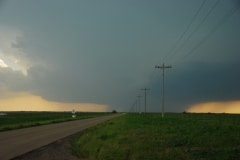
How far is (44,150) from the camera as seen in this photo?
21.6 m

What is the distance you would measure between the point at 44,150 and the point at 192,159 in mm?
9527

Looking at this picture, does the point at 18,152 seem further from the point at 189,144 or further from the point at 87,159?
the point at 189,144

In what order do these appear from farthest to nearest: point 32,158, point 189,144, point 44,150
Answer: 1. point 44,150
2. point 189,144
3. point 32,158

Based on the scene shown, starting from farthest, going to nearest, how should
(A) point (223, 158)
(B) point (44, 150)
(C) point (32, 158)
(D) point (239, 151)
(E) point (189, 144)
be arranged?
(B) point (44, 150), (E) point (189, 144), (C) point (32, 158), (D) point (239, 151), (A) point (223, 158)

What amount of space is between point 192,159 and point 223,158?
107 centimetres

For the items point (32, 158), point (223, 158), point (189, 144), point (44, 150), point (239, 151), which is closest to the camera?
point (223, 158)

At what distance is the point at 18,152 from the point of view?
2000 cm

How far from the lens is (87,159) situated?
18.3 meters

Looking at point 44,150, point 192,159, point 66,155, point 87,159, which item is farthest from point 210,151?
point 44,150

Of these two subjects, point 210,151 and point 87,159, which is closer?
point 210,151

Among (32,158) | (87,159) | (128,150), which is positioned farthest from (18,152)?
(128,150)

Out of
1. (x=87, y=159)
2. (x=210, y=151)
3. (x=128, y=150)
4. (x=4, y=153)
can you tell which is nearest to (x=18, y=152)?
(x=4, y=153)

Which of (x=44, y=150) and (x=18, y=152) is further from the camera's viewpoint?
(x=44, y=150)

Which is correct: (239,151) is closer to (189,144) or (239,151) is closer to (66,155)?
(189,144)
